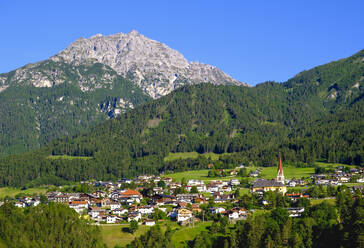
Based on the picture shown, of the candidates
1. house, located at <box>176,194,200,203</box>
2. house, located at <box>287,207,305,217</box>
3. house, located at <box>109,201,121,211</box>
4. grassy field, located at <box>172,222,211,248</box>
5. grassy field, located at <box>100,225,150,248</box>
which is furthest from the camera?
house, located at <box>176,194,200,203</box>

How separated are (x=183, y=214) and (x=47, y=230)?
39.6m

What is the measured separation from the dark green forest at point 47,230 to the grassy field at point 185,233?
57.4 feet

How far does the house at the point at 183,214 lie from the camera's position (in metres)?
151

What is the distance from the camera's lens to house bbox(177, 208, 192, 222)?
151000mm

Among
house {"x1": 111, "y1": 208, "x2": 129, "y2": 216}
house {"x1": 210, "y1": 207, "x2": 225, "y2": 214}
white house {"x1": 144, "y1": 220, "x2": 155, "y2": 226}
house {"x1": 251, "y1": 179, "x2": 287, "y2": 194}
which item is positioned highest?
house {"x1": 251, "y1": 179, "x2": 287, "y2": 194}

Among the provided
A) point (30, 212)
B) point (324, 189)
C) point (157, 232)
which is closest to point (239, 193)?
point (324, 189)

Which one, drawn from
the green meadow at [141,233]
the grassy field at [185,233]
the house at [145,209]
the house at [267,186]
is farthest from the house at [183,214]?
the house at [267,186]

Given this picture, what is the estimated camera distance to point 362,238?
102750mm

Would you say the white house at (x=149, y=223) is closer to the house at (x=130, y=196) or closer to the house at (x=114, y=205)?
the house at (x=114, y=205)

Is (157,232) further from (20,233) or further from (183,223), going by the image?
(20,233)

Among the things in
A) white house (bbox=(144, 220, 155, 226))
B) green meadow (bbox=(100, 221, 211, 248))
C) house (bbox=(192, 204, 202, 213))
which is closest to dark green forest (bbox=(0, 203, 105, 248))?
green meadow (bbox=(100, 221, 211, 248))

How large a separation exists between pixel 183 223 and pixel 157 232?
778 inches

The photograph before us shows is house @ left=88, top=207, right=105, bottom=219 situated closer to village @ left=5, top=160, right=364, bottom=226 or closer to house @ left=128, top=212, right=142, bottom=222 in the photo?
village @ left=5, top=160, right=364, bottom=226

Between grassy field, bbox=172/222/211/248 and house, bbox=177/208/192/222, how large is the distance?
24.6 feet
